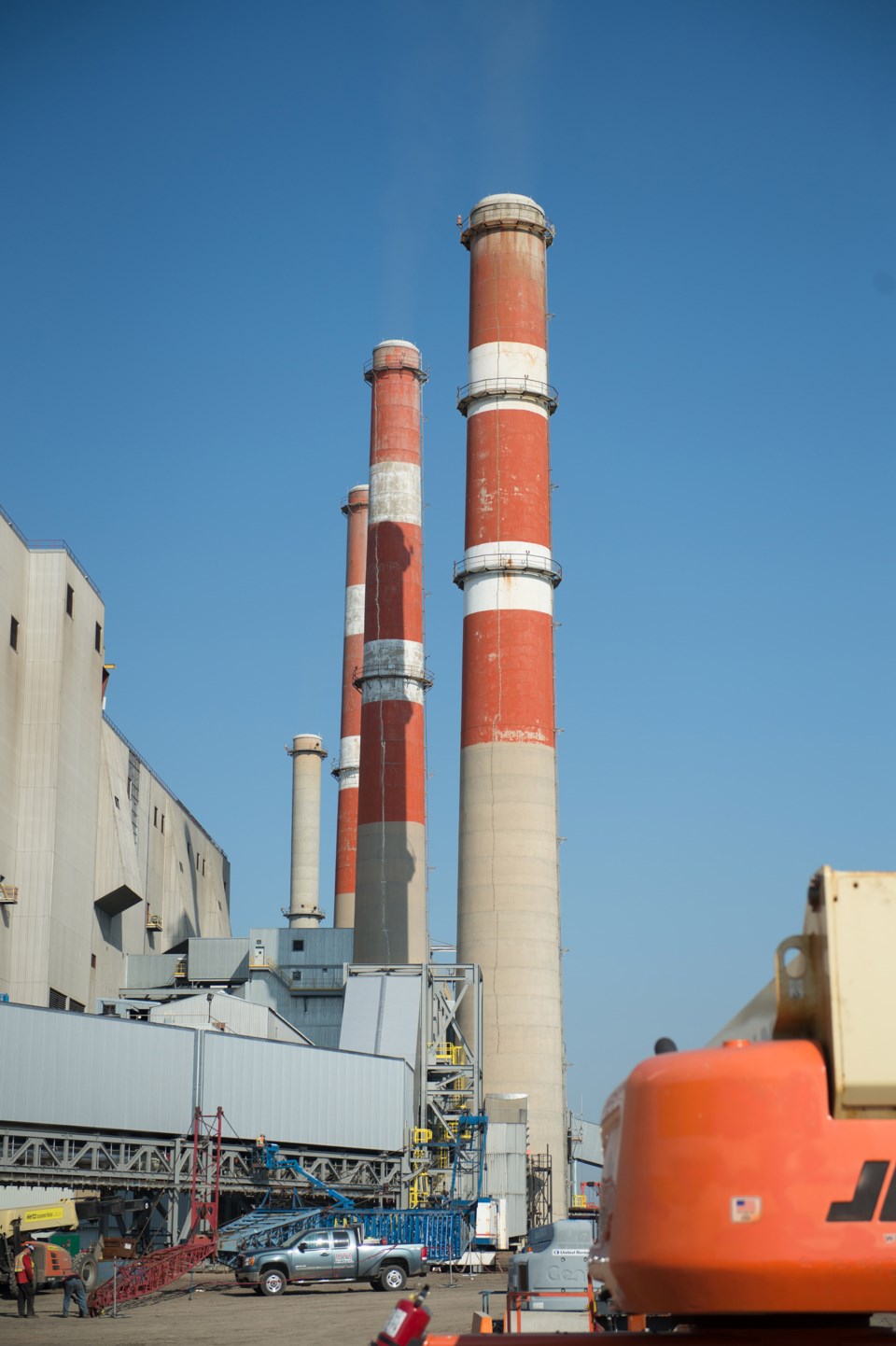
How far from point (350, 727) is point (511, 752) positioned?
29.6 m

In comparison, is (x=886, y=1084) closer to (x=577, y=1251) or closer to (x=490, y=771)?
(x=577, y=1251)

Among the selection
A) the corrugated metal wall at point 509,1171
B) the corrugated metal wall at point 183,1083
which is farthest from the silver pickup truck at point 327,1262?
the corrugated metal wall at point 509,1171

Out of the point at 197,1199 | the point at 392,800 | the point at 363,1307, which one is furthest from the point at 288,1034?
the point at 363,1307

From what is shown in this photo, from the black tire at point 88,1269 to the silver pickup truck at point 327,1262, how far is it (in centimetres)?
320

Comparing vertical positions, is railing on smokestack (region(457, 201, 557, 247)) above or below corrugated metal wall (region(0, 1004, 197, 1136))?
above

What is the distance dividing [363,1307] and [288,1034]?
33254mm

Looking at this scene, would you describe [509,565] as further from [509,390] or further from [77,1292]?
[77,1292]

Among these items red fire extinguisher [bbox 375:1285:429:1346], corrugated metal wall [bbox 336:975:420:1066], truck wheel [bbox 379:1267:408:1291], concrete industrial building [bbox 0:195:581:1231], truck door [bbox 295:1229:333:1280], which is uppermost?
concrete industrial building [bbox 0:195:581:1231]

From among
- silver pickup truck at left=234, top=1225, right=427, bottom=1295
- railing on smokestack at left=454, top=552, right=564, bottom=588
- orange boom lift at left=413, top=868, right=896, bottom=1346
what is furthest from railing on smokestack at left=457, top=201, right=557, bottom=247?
orange boom lift at left=413, top=868, right=896, bottom=1346

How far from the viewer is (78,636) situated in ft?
200

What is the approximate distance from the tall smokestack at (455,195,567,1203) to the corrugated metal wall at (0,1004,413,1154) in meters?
4.46

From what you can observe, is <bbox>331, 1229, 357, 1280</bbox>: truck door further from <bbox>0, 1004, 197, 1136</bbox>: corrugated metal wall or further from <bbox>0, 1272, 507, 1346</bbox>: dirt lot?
<bbox>0, 1004, 197, 1136</bbox>: corrugated metal wall

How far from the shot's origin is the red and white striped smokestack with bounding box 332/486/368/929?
79250 mm

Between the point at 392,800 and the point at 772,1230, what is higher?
the point at 392,800
